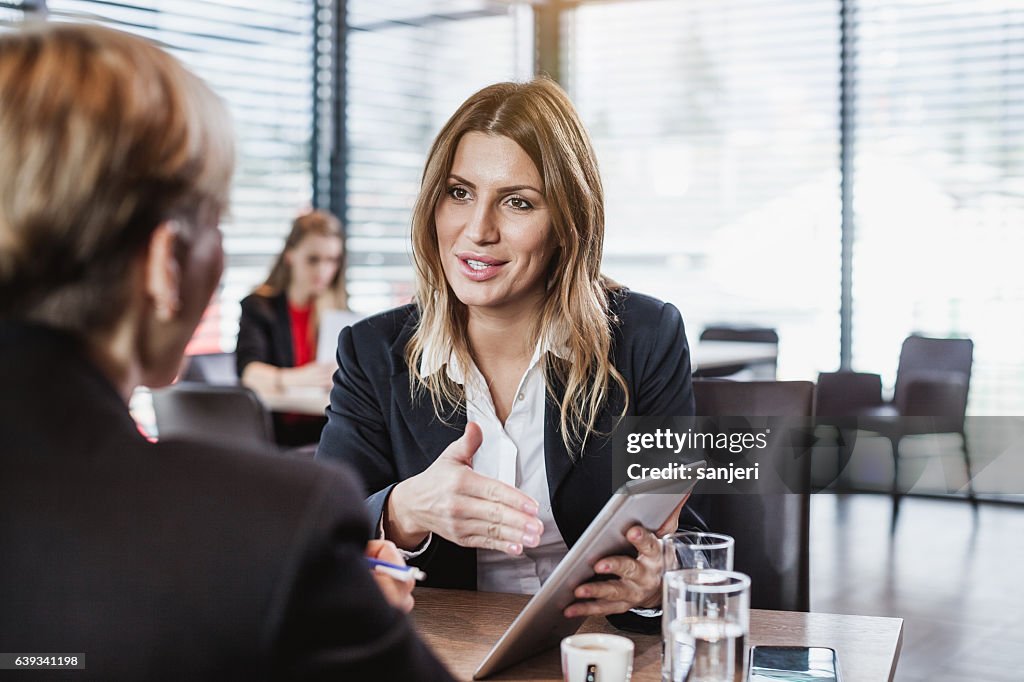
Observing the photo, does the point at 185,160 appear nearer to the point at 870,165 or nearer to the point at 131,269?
the point at 131,269

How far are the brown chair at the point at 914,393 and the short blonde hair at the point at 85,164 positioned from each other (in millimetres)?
4841

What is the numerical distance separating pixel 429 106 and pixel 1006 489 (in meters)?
4.10

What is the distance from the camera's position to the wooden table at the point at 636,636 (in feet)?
4.12

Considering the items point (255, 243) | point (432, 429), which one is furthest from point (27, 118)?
point (255, 243)

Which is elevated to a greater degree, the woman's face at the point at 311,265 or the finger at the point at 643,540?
the woman's face at the point at 311,265

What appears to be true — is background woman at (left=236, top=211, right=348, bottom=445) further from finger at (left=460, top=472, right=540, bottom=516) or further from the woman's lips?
finger at (left=460, top=472, right=540, bottom=516)

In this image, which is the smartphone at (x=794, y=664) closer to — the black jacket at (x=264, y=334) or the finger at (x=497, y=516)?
the finger at (x=497, y=516)

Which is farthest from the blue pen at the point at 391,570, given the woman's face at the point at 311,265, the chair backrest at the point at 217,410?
the woman's face at the point at 311,265

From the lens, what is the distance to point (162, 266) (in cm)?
72

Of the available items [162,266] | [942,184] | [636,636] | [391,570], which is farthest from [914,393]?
[162,266]

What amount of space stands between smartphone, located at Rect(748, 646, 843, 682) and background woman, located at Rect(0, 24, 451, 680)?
629 millimetres

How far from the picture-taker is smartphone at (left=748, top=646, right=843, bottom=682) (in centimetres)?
119

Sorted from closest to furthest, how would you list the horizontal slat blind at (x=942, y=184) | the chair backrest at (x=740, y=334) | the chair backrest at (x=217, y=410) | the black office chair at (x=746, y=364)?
the chair backrest at (x=217, y=410), the black office chair at (x=746, y=364), the chair backrest at (x=740, y=334), the horizontal slat blind at (x=942, y=184)

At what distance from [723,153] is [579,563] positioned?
232 inches
